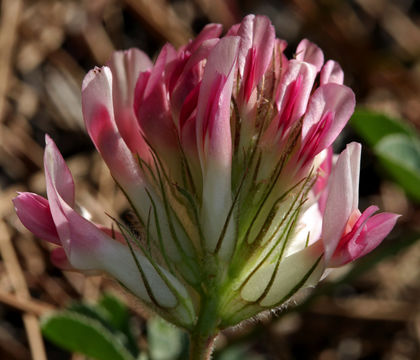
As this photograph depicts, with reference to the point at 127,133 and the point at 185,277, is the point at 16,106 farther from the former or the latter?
the point at 185,277

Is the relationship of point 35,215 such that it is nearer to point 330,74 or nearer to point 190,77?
point 190,77

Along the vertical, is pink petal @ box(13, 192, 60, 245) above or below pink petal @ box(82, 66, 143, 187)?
below

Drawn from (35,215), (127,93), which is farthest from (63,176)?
(127,93)

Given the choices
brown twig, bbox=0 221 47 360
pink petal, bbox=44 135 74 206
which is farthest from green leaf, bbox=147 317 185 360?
pink petal, bbox=44 135 74 206

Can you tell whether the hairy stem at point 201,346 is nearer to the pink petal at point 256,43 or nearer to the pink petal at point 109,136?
the pink petal at point 109,136

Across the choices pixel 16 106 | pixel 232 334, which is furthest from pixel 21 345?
pixel 16 106

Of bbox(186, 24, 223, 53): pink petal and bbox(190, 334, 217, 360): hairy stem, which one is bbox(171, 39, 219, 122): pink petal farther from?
bbox(190, 334, 217, 360): hairy stem
